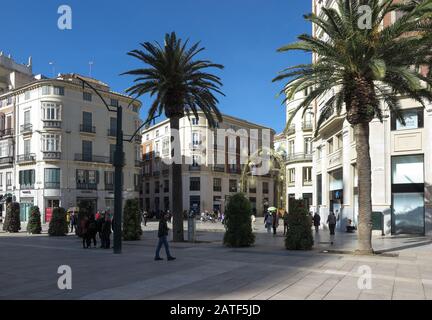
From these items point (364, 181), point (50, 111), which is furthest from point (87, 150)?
point (364, 181)

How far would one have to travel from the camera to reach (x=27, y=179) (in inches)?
2317

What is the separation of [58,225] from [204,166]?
49.5 m

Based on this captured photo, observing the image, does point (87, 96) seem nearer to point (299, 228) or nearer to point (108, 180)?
point (108, 180)

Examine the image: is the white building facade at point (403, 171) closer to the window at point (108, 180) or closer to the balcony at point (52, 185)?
the balcony at point (52, 185)

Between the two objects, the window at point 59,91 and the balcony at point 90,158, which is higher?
the window at point 59,91

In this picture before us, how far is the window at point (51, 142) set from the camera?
189 feet

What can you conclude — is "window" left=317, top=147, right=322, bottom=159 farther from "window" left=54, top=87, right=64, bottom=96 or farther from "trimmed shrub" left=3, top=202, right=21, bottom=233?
"window" left=54, top=87, right=64, bottom=96

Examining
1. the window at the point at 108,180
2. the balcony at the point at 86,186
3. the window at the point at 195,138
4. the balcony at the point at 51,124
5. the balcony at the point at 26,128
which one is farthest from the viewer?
the window at the point at 195,138

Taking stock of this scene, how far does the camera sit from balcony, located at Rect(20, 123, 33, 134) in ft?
193

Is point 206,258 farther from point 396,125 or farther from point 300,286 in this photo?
point 396,125

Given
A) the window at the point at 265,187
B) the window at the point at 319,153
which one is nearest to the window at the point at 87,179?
the window at the point at 319,153

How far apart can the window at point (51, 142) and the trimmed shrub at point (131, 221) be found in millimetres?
35290
